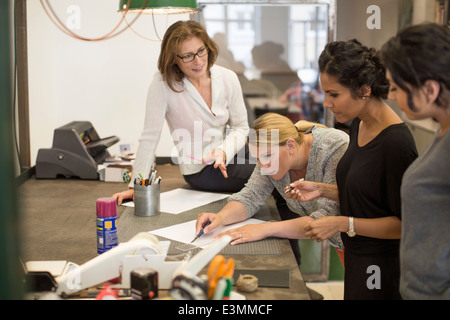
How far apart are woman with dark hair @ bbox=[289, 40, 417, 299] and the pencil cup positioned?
0.72m

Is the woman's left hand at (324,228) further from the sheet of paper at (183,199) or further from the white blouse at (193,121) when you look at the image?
the white blouse at (193,121)

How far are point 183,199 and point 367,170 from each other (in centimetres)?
104

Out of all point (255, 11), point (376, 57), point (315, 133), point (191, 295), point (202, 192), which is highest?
point (255, 11)

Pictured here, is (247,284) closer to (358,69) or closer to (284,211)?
(358,69)

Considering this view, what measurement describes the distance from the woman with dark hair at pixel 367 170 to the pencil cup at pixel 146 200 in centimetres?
Answer: 72

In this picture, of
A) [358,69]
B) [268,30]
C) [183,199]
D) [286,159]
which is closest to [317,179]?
[286,159]

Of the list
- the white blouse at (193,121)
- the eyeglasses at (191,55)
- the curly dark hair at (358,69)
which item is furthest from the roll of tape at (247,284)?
the eyeglasses at (191,55)

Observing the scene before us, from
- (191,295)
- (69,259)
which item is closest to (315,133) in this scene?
(69,259)

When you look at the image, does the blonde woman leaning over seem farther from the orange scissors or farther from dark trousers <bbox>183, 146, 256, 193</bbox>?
the orange scissors

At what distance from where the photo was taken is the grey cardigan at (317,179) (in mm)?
1987

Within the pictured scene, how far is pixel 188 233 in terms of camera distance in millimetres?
1929

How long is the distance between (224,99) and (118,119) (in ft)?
4.71
